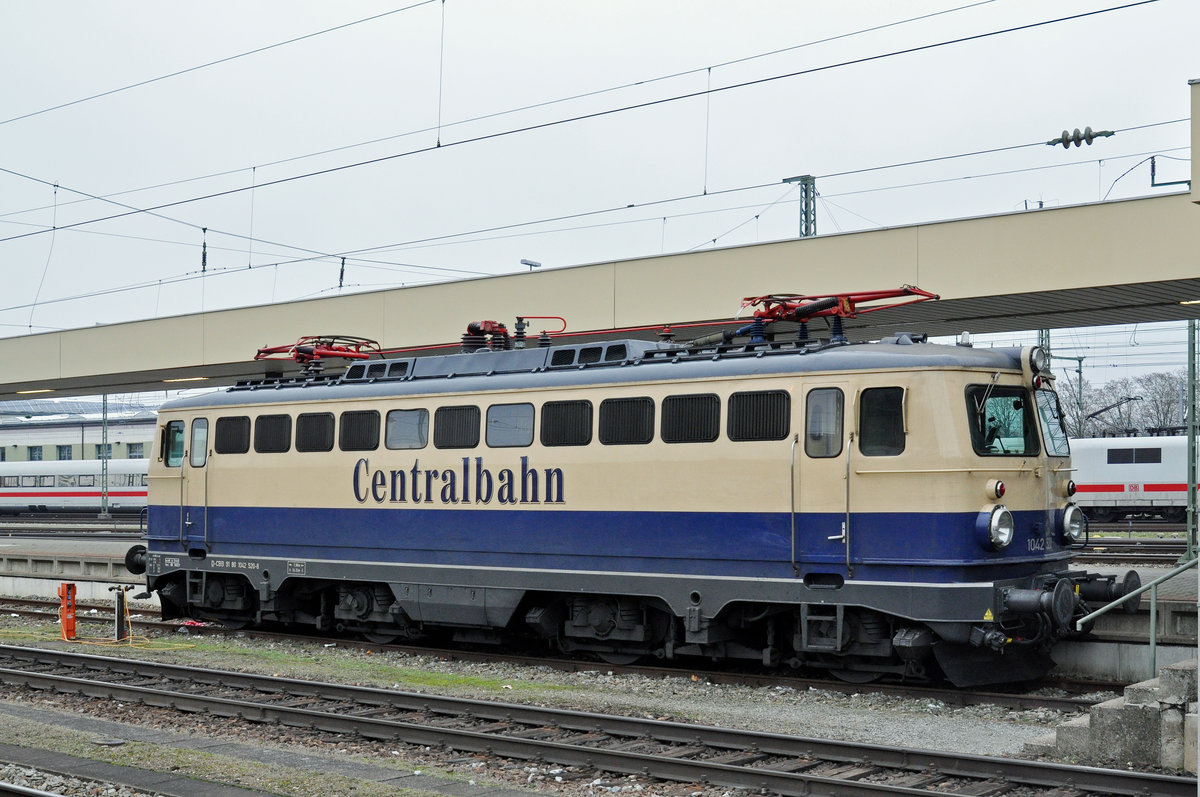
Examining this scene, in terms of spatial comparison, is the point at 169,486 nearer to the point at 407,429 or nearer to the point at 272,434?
the point at 272,434

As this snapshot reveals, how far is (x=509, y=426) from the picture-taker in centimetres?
1485

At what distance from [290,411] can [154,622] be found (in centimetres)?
572

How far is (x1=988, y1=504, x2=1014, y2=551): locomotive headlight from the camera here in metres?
11.7

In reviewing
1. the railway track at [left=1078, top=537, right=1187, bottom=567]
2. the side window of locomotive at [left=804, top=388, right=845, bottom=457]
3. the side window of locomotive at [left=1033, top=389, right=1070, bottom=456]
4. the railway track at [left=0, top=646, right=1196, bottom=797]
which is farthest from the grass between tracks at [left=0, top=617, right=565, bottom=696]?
the railway track at [left=1078, top=537, right=1187, bottom=567]

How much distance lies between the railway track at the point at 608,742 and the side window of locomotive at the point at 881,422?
3476 mm

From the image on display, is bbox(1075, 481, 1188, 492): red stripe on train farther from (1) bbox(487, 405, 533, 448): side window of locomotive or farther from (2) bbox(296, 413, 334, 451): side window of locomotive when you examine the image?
(2) bbox(296, 413, 334, 451): side window of locomotive

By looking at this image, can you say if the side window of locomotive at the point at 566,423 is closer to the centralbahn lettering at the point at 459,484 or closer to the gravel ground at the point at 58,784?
the centralbahn lettering at the point at 459,484

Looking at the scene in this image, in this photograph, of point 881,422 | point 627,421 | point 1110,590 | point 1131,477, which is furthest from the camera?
point 1131,477

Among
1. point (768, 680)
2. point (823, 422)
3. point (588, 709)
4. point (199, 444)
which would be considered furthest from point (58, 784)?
point (199, 444)

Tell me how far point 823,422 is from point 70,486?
175ft

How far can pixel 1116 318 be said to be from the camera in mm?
20531

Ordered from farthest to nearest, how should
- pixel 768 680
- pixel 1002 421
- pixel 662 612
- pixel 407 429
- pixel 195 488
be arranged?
pixel 195 488 → pixel 407 429 → pixel 662 612 → pixel 768 680 → pixel 1002 421

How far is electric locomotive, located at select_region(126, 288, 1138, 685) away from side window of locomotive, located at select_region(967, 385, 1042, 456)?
0.03 m

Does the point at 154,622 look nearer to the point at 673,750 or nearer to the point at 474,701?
the point at 474,701
